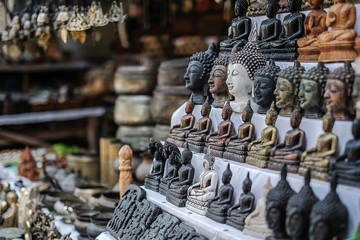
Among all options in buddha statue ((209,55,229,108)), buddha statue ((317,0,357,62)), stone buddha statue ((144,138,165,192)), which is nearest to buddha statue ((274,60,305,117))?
buddha statue ((317,0,357,62))

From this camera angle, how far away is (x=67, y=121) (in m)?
7.43

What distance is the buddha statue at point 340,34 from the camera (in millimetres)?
2205

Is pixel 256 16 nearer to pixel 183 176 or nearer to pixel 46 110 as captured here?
pixel 183 176

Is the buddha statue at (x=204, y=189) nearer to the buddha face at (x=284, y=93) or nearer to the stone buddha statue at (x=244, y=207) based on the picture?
the stone buddha statue at (x=244, y=207)

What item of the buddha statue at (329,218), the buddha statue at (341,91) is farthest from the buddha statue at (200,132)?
the buddha statue at (329,218)

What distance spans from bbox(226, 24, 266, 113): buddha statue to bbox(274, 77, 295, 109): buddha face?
0.30 m

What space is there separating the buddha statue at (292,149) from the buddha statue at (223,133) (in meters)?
0.40

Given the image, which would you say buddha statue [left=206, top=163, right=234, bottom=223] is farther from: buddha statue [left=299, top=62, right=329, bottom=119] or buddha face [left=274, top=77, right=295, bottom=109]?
buddha statue [left=299, top=62, right=329, bottom=119]

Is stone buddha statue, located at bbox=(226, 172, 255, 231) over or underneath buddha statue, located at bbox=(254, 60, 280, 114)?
underneath

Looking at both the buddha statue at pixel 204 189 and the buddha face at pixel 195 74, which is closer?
the buddha statue at pixel 204 189

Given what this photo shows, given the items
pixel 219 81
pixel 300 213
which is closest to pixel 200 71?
pixel 219 81

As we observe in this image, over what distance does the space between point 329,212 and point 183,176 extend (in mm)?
1044

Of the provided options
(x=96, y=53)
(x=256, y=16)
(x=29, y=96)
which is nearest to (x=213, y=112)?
(x=256, y=16)

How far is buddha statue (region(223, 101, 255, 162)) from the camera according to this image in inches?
99.0
